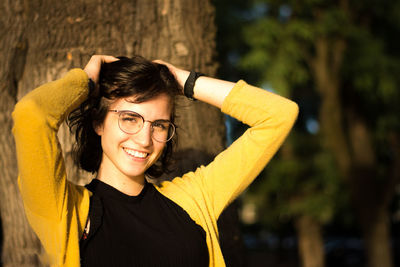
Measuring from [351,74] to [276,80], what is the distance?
1.68m

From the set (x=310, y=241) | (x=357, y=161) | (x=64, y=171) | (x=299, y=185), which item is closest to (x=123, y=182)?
(x=64, y=171)

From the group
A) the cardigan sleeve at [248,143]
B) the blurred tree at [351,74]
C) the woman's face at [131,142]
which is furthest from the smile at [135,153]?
the blurred tree at [351,74]

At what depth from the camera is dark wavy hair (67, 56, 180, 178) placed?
6.90 feet

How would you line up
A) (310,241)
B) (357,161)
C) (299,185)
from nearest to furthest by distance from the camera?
(357,161) < (299,185) < (310,241)

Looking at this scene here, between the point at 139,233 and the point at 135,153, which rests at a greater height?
the point at 135,153

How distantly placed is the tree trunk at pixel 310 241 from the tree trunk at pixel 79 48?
35.7 ft

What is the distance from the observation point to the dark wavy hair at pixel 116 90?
210 cm

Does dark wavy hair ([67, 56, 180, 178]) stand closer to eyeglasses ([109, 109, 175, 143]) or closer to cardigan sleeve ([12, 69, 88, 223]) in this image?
eyeglasses ([109, 109, 175, 143])

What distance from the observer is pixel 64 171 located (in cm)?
180

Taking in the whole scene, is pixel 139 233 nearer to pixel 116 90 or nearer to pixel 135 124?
pixel 135 124

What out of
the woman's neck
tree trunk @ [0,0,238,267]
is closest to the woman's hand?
the woman's neck

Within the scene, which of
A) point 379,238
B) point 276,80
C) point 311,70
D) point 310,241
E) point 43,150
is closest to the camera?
point 43,150

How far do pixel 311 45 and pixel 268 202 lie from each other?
16.6 ft

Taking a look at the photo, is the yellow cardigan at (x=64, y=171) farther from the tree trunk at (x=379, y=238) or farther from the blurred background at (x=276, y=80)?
the tree trunk at (x=379, y=238)
